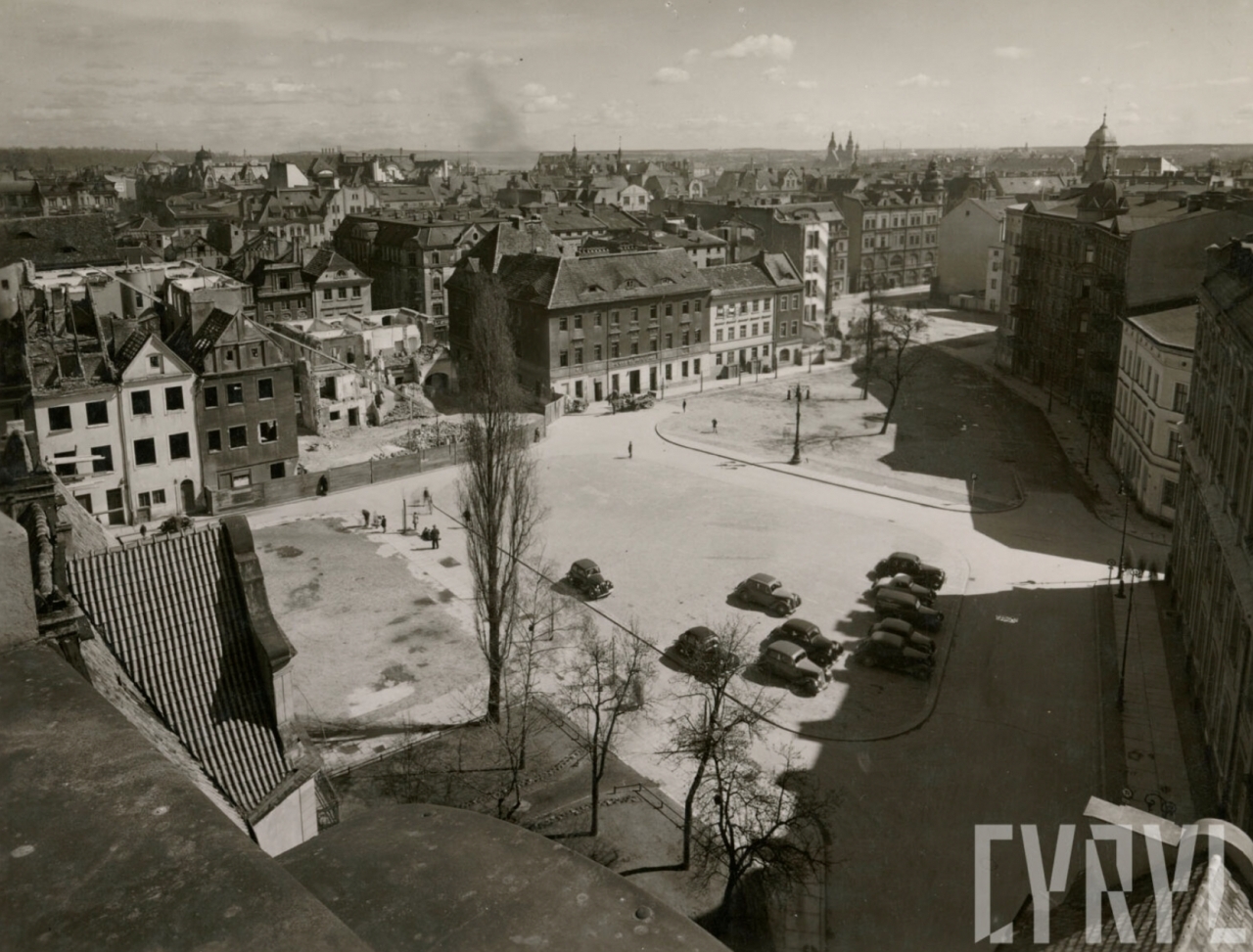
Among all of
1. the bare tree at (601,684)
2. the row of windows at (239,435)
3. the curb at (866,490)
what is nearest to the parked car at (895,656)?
the bare tree at (601,684)

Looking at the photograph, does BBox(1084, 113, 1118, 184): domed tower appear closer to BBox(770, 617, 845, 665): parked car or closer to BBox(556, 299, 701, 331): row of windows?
BBox(556, 299, 701, 331): row of windows

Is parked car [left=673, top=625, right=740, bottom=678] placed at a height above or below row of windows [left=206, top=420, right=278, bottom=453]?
below

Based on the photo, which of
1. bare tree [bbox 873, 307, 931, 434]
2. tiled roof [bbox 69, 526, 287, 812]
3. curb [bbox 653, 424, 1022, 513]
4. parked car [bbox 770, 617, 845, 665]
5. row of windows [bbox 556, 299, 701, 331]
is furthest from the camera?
bare tree [bbox 873, 307, 931, 434]

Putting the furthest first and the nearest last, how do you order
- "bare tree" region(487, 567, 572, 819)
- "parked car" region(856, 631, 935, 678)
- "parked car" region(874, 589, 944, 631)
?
"parked car" region(874, 589, 944, 631) < "parked car" region(856, 631, 935, 678) < "bare tree" region(487, 567, 572, 819)

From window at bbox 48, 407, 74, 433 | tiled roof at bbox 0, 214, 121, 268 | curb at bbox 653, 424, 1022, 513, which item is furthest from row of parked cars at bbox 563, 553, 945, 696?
tiled roof at bbox 0, 214, 121, 268

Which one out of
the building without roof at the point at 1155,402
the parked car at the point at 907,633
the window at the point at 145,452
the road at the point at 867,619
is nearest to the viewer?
the road at the point at 867,619

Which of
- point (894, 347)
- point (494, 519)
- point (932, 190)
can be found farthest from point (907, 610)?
point (932, 190)

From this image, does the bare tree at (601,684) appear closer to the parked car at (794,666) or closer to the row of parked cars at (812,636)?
the row of parked cars at (812,636)

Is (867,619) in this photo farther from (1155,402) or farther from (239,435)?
A: (239,435)
